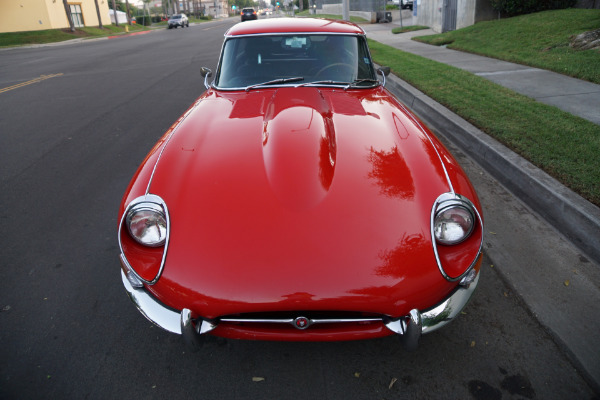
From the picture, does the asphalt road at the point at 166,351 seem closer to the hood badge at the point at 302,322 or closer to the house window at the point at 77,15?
the hood badge at the point at 302,322

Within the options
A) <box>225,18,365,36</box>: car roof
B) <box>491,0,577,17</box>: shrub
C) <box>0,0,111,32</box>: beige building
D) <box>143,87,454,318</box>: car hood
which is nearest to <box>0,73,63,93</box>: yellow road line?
<box>225,18,365,36</box>: car roof

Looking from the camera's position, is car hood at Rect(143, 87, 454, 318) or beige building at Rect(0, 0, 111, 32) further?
beige building at Rect(0, 0, 111, 32)

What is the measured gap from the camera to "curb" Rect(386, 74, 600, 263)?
124 inches

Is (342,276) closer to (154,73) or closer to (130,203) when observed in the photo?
(130,203)

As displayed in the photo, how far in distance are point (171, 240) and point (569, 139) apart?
4.39 m

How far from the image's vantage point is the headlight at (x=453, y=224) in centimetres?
207

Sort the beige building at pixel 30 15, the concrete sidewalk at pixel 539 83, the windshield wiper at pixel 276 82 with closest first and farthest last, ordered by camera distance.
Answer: the windshield wiper at pixel 276 82 < the concrete sidewalk at pixel 539 83 < the beige building at pixel 30 15

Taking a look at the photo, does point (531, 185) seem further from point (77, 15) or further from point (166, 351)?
point (77, 15)

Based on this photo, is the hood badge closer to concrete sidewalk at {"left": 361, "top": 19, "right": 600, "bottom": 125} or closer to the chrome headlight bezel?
the chrome headlight bezel

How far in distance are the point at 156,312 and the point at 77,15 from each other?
1907 inches

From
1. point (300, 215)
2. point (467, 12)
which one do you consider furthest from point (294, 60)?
point (467, 12)

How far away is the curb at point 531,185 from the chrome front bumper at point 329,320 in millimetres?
1581

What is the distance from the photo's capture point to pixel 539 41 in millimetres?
10320

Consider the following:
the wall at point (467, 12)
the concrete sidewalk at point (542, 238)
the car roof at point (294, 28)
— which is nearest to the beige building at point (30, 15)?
the wall at point (467, 12)
